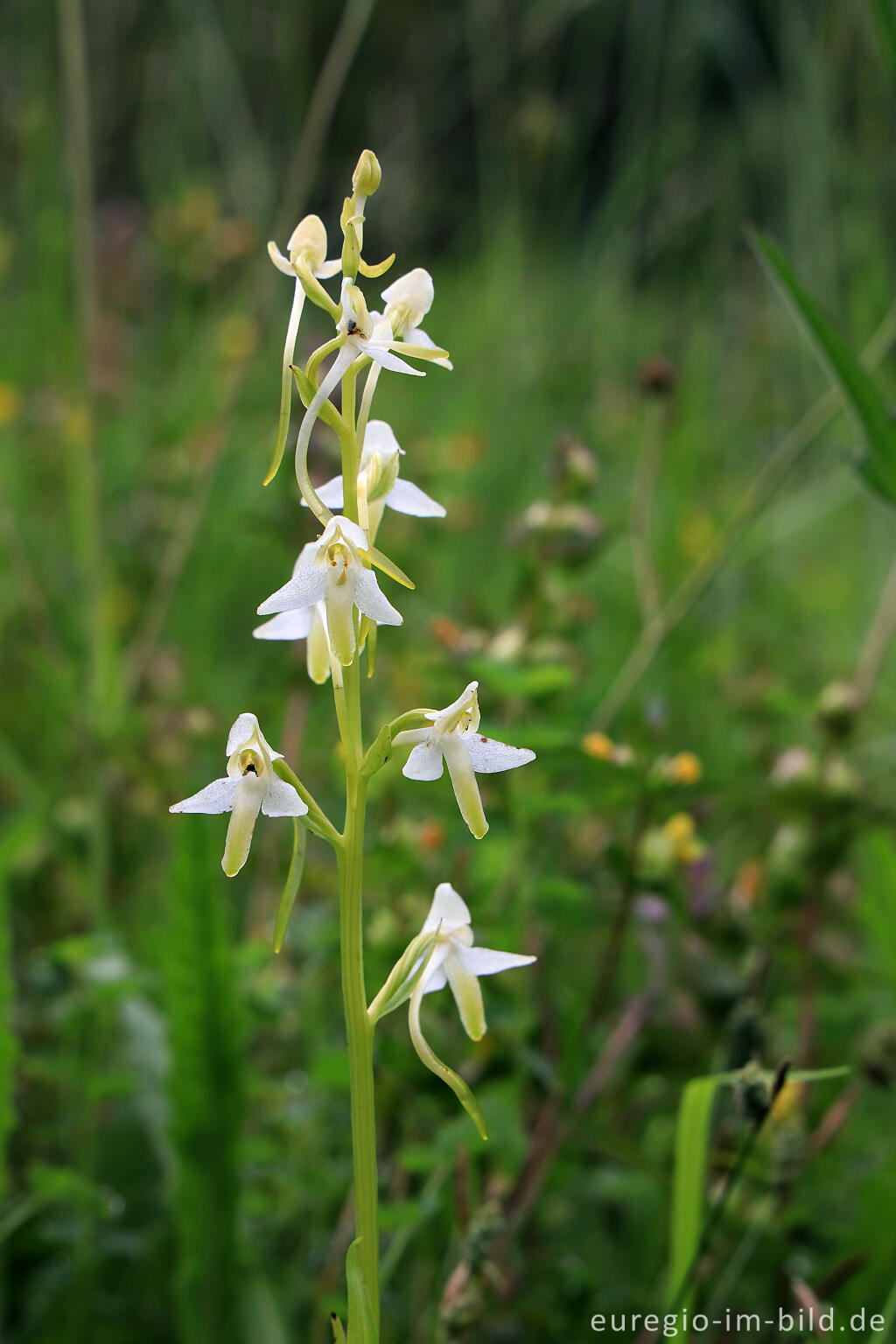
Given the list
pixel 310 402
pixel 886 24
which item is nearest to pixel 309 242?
pixel 310 402

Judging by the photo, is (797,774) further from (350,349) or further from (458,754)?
(350,349)

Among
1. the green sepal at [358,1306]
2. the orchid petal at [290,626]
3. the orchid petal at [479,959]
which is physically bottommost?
the green sepal at [358,1306]

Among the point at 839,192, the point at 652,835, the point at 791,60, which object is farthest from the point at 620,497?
the point at 652,835

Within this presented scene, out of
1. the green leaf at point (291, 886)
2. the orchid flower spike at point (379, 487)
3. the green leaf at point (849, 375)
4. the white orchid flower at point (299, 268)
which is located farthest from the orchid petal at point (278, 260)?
the green leaf at point (849, 375)

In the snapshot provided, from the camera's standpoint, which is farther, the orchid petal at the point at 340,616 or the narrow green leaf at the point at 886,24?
the narrow green leaf at the point at 886,24

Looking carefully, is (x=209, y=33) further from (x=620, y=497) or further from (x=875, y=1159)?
(x=875, y=1159)

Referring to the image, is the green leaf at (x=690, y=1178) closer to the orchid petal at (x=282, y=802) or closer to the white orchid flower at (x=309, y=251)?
the orchid petal at (x=282, y=802)

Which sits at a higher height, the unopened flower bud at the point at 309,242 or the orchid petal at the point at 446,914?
the unopened flower bud at the point at 309,242
